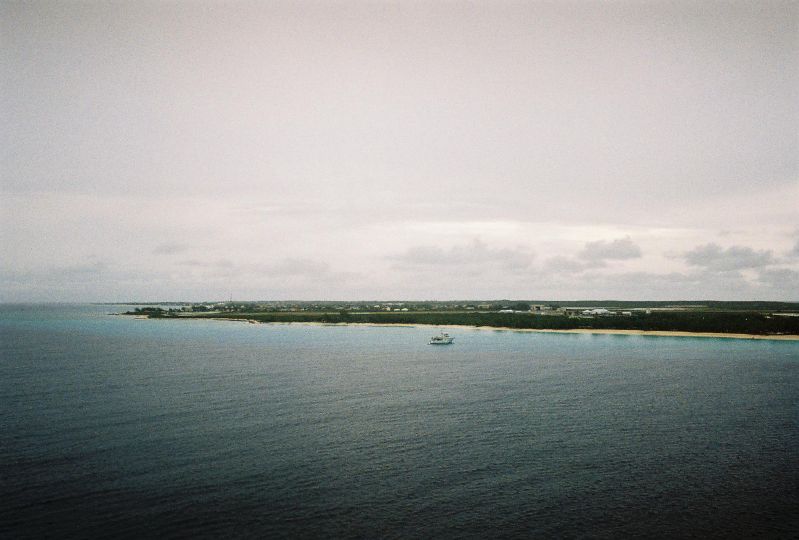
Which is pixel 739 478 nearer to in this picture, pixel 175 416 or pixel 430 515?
pixel 430 515

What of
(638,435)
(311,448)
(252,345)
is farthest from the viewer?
(252,345)

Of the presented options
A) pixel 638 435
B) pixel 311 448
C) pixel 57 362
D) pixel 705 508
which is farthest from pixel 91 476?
pixel 57 362

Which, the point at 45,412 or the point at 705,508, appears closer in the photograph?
the point at 705,508

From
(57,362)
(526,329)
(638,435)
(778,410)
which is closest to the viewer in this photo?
(638,435)

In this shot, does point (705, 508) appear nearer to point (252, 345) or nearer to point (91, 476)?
point (91, 476)

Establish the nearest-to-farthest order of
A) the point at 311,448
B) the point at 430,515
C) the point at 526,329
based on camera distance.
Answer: the point at 430,515 < the point at 311,448 < the point at 526,329

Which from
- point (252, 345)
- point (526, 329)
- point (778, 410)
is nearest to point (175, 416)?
point (778, 410)
